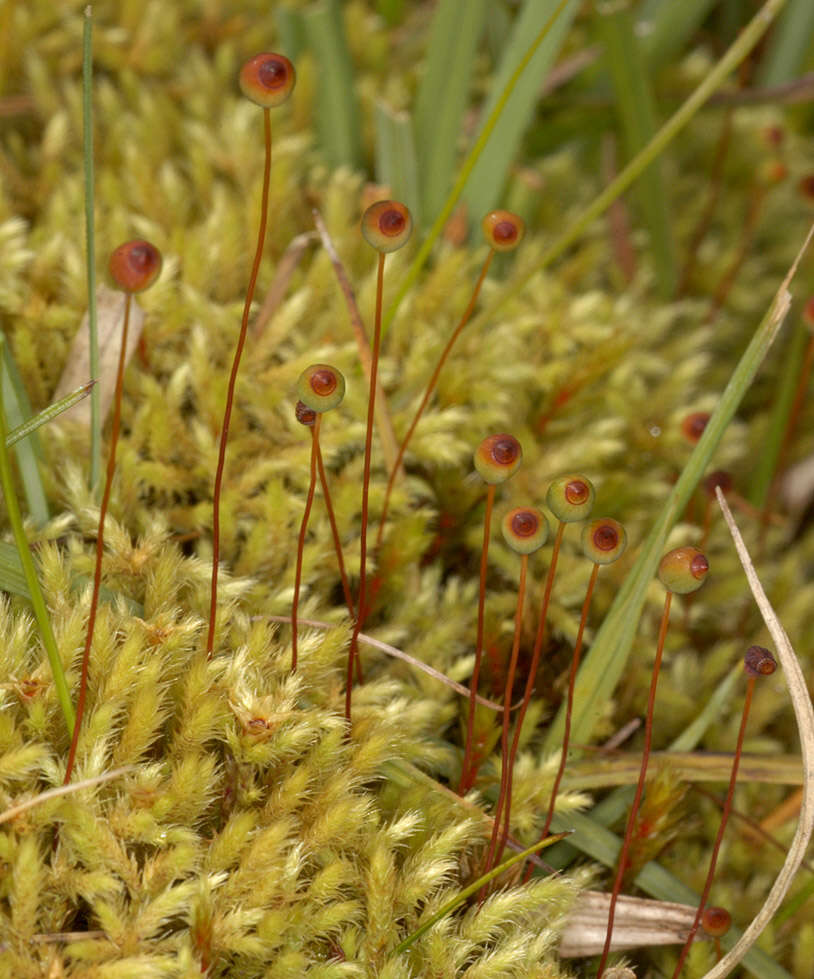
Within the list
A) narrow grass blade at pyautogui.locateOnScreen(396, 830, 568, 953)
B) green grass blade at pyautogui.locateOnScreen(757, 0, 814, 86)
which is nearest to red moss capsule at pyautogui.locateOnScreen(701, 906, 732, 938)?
narrow grass blade at pyautogui.locateOnScreen(396, 830, 568, 953)

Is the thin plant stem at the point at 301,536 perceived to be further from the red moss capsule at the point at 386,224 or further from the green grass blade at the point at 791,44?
the green grass blade at the point at 791,44

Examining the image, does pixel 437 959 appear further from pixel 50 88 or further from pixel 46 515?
pixel 50 88

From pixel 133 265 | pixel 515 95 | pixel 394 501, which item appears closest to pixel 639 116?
pixel 515 95

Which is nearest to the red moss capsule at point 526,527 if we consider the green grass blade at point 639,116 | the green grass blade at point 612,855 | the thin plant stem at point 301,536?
the thin plant stem at point 301,536

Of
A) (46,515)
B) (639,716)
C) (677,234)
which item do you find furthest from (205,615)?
(677,234)

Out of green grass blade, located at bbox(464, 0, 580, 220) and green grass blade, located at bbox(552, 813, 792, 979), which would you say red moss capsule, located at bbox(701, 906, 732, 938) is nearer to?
green grass blade, located at bbox(552, 813, 792, 979)

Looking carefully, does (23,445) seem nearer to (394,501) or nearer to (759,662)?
(394,501)
